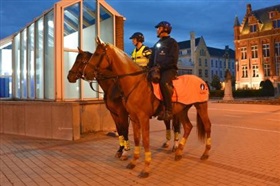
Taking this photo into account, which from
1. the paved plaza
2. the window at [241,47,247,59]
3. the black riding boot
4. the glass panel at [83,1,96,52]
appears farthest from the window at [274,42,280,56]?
the black riding boot

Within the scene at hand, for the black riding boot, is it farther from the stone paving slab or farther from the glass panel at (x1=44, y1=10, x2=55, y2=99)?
the glass panel at (x1=44, y1=10, x2=55, y2=99)

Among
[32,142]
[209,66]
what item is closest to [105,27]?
[32,142]

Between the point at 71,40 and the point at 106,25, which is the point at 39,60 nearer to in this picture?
the point at 71,40

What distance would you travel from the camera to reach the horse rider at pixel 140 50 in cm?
785

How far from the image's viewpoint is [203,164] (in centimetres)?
689

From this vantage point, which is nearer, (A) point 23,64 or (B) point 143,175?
(B) point 143,175

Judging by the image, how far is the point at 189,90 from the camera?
714 centimetres

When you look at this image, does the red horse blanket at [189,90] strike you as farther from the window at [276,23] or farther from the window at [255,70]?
the window at [276,23]

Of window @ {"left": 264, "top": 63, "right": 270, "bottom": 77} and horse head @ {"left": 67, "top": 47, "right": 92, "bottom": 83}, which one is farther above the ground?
window @ {"left": 264, "top": 63, "right": 270, "bottom": 77}

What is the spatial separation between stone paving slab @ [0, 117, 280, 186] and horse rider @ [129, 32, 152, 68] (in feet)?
7.58

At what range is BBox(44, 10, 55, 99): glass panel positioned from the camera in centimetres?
1238

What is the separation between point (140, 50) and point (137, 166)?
9.26ft

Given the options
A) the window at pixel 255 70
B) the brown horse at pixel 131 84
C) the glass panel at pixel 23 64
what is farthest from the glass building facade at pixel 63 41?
the window at pixel 255 70

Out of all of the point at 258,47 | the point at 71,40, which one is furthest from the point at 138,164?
the point at 258,47
